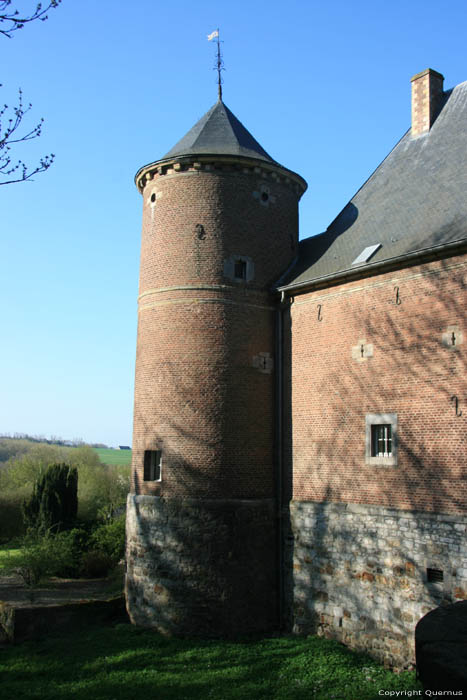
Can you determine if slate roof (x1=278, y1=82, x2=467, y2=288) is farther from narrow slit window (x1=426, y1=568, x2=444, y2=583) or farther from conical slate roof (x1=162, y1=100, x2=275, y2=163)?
narrow slit window (x1=426, y1=568, x2=444, y2=583)

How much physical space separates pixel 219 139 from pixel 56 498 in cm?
1957

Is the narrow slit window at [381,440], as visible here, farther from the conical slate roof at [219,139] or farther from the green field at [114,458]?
the green field at [114,458]

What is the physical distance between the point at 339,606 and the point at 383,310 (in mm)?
6630

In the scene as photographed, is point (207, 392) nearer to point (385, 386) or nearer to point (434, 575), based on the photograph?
point (385, 386)

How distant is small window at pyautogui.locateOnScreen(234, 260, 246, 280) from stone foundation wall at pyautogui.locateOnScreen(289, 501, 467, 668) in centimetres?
611

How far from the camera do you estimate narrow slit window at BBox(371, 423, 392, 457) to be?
1266cm

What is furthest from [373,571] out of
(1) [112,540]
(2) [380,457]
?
(1) [112,540]

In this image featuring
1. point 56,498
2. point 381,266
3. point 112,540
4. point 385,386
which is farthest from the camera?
point 56,498

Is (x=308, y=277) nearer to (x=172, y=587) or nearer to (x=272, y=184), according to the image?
(x=272, y=184)

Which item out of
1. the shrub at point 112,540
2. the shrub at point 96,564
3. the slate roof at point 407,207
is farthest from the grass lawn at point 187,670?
the shrub at point 96,564

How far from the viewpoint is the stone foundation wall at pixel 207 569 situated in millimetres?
13953

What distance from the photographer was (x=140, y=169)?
17062 mm

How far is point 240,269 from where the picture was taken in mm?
16016

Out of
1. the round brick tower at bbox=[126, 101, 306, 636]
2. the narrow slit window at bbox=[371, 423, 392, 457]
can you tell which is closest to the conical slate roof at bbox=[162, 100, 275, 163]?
the round brick tower at bbox=[126, 101, 306, 636]
